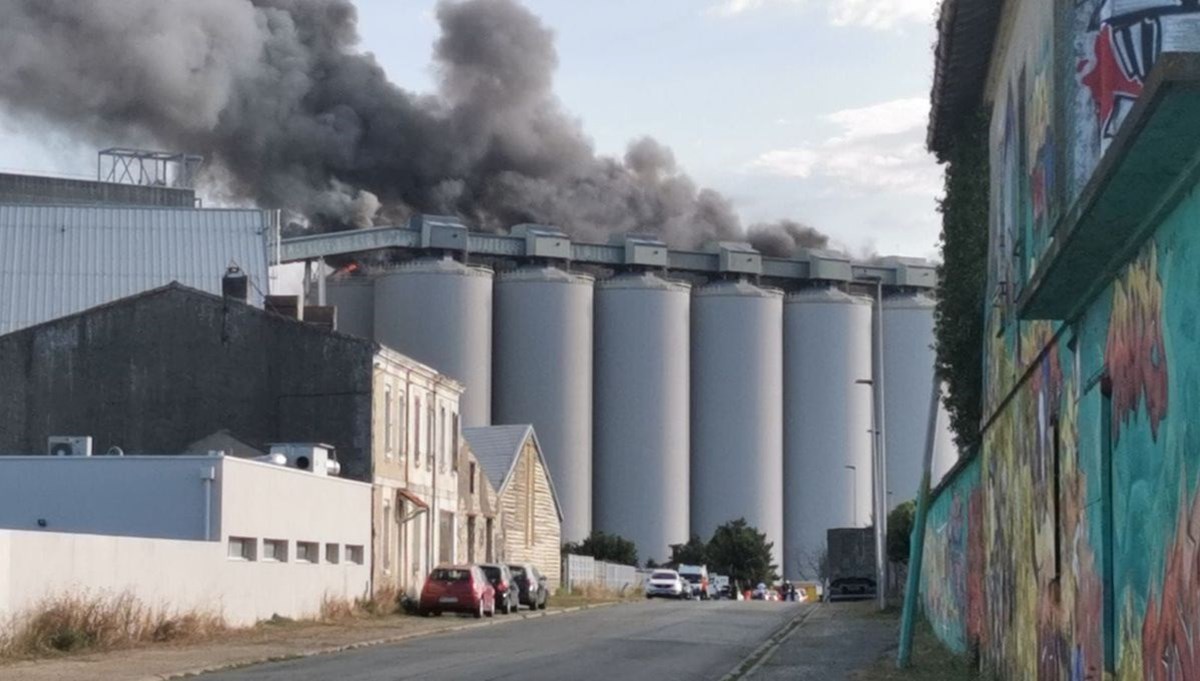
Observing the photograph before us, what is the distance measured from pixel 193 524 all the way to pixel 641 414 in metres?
50.6

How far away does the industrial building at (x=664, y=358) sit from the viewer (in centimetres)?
8288

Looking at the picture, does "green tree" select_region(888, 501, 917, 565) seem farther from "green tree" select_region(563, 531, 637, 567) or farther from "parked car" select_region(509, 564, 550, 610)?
"parked car" select_region(509, 564, 550, 610)

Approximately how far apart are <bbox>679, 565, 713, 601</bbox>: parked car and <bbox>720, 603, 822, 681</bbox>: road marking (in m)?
31.4

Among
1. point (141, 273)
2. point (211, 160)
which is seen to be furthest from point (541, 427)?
point (141, 273)

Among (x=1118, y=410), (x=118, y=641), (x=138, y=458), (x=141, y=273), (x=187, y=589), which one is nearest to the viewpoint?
(x=1118, y=410)

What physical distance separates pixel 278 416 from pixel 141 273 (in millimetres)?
16128

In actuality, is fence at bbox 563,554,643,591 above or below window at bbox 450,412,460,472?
below

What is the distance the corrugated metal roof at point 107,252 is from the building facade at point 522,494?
11.7 meters

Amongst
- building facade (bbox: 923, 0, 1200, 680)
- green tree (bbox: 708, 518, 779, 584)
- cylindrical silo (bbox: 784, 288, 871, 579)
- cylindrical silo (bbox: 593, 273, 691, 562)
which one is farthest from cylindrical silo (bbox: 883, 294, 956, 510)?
building facade (bbox: 923, 0, 1200, 680)

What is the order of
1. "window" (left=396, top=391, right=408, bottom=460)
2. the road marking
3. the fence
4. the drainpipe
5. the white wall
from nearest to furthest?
the road marking, the drainpipe, the white wall, "window" (left=396, top=391, right=408, bottom=460), the fence

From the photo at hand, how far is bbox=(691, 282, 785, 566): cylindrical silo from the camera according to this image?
8812 cm

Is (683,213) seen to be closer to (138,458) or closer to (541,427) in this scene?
(541,427)

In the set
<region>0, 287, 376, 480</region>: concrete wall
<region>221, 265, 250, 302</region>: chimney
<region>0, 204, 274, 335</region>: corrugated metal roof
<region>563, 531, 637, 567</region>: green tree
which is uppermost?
<region>0, 204, 274, 335</region>: corrugated metal roof

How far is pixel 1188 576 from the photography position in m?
7.91
